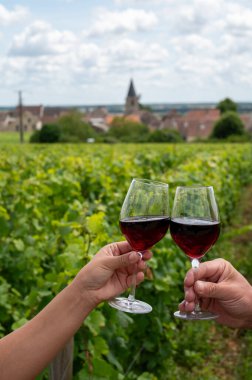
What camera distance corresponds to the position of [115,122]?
8581 cm

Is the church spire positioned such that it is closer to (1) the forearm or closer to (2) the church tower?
(2) the church tower

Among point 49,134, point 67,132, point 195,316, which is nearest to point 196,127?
point 67,132

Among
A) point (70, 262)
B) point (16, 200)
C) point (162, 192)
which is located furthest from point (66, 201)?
point (162, 192)

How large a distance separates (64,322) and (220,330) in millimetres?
4399

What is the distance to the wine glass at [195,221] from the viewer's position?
1.77 metres

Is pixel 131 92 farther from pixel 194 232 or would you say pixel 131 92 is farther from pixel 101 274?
pixel 101 274

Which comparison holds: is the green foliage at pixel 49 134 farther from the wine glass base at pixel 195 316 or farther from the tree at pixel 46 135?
the wine glass base at pixel 195 316

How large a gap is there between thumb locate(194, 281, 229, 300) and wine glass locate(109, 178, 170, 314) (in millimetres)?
191

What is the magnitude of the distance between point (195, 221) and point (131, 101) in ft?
413

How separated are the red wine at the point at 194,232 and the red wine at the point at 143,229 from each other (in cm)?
5

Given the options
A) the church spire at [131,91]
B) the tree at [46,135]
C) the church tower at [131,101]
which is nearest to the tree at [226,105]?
the church tower at [131,101]

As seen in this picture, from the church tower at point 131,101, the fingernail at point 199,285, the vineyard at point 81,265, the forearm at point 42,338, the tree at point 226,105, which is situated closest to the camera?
the forearm at point 42,338

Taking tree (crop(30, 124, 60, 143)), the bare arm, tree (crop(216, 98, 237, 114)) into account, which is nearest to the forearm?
the bare arm

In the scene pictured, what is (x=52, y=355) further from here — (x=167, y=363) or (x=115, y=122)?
(x=115, y=122)
